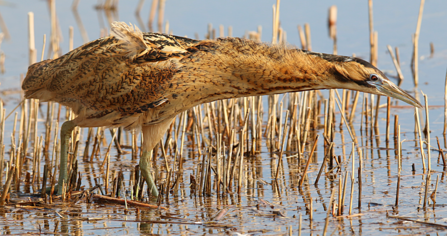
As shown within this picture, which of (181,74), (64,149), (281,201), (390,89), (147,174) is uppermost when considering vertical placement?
(181,74)

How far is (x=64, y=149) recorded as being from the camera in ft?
18.0

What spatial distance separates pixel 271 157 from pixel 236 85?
5.17 feet

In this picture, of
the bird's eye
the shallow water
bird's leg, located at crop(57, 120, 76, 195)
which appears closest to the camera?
the shallow water

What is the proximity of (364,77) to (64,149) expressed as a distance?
2.72 meters

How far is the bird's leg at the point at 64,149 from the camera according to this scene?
5.34 metres

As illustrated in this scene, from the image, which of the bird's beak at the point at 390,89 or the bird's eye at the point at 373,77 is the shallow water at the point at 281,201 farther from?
the bird's eye at the point at 373,77

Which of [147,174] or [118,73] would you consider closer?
[118,73]

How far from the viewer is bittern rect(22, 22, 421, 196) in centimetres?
440

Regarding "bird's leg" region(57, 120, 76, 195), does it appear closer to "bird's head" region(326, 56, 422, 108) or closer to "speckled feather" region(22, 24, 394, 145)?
"speckled feather" region(22, 24, 394, 145)

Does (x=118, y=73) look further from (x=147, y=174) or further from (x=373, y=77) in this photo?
(x=373, y=77)

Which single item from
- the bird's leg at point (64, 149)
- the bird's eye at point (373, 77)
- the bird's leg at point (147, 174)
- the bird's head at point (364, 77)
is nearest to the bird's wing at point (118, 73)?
the bird's leg at point (64, 149)

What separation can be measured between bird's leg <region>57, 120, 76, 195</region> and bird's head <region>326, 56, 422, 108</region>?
239cm

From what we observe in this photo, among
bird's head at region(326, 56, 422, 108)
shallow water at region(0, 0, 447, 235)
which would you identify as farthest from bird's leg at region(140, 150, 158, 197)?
bird's head at region(326, 56, 422, 108)

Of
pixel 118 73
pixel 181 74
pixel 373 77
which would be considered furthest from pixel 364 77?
pixel 118 73
